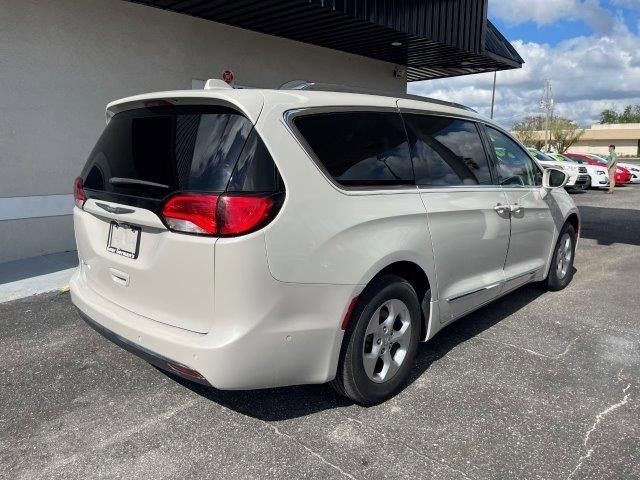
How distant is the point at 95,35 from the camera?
6934 mm

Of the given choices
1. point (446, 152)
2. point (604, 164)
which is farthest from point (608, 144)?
point (446, 152)

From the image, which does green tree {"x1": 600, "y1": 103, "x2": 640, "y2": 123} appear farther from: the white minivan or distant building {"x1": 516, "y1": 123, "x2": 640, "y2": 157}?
the white minivan

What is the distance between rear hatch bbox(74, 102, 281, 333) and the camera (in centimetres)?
248

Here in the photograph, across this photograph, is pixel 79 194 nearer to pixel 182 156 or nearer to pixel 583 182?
pixel 182 156

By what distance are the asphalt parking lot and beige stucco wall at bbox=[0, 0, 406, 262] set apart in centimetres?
282

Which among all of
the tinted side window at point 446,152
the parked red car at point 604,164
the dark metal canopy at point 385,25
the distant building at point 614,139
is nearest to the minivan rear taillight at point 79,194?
Answer: the tinted side window at point 446,152

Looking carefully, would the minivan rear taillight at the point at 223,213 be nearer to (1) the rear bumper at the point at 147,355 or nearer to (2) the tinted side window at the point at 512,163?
(1) the rear bumper at the point at 147,355

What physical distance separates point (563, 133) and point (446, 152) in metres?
70.3

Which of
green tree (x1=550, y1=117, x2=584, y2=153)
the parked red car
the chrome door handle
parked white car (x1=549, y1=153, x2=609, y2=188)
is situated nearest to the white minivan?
the chrome door handle

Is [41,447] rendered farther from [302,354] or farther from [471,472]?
[471,472]

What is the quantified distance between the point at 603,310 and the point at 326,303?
3606 millimetres

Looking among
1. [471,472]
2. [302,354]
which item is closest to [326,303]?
[302,354]

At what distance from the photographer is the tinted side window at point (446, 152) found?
3.44 meters

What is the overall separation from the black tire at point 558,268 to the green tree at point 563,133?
64.7m
